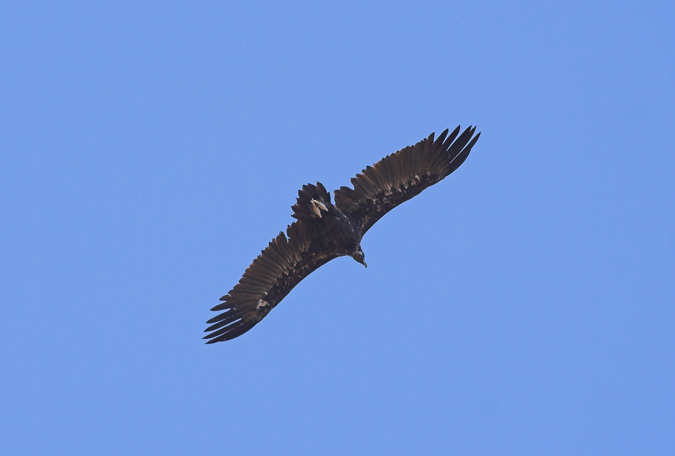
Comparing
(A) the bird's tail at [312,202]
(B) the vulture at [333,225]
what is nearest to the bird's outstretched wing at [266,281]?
(B) the vulture at [333,225]

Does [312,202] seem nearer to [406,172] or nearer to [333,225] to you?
[333,225]

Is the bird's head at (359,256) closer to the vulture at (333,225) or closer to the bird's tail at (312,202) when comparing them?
the vulture at (333,225)

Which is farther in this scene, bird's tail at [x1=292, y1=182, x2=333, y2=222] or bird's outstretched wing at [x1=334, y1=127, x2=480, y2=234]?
bird's outstretched wing at [x1=334, y1=127, x2=480, y2=234]

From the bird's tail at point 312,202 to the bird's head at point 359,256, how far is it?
1.43 meters

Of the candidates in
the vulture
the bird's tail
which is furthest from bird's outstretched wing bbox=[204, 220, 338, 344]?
the bird's tail

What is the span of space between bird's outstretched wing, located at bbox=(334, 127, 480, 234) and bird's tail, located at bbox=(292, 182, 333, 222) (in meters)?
0.89

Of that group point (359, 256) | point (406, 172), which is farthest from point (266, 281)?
point (406, 172)

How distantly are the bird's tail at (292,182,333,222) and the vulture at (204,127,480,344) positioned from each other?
0.07 feet

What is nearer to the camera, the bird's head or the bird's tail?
the bird's tail

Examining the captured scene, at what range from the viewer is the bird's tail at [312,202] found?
696 inches

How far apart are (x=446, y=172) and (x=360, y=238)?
2.42 meters

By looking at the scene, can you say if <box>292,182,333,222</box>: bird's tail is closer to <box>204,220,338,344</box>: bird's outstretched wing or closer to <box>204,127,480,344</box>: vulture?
<box>204,127,480,344</box>: vulture

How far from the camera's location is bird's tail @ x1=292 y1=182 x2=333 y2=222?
1767 centimetres

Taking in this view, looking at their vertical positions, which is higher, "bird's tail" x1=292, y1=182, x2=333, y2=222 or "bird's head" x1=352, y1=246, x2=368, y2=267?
"bird's tail" x1=292, y1=182, x2=333, y2=222
